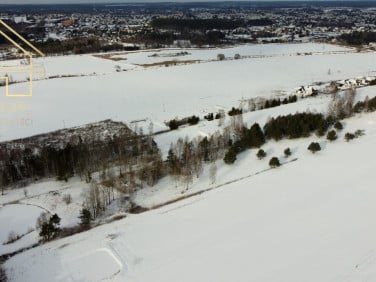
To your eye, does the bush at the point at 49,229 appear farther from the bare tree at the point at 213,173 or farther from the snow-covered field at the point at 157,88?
the snow-covered field at the point at 157,88

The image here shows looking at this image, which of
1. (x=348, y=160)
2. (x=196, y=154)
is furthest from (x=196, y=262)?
(x=348, y=160)

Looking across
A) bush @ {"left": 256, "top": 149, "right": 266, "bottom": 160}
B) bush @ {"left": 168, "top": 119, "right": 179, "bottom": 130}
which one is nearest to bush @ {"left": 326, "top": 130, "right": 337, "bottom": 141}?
bush @ {"left": 256, "top": 149, "right": 266, "bottom": 160}

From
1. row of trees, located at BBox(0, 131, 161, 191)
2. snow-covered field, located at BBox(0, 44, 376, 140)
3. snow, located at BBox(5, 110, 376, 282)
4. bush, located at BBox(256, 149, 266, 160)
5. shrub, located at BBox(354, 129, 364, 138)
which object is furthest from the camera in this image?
snow-covered field, located at BBox(0, 44, 376, 140)

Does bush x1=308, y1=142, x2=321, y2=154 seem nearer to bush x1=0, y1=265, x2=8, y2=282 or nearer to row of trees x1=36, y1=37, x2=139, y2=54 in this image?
bush x1=0, y1=265, x2=8, y2=282

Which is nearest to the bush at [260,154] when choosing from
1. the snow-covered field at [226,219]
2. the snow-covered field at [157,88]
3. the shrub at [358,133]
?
the snow-covered field at [226,219]

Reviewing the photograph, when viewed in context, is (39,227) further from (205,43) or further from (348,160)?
(205,43)
